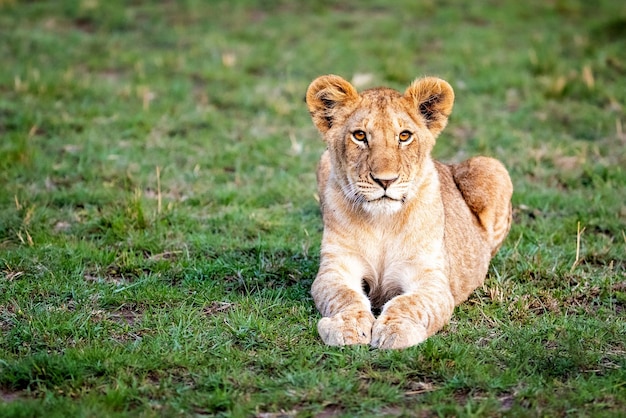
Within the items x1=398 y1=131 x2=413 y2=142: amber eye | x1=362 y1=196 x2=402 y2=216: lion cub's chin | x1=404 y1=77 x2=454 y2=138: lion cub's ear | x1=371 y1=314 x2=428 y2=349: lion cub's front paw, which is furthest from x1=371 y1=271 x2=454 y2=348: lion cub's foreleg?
x1=404 y1=77 x2=454 y2=138: lion cub's ear

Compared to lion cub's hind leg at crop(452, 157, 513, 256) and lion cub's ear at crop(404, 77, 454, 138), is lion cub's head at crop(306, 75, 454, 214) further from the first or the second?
lion cub's hind leg at crop(452, 157, 513, 256)

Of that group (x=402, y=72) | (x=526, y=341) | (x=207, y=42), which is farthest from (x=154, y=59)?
(x=526, y=341)

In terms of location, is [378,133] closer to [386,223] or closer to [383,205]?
[383,205]

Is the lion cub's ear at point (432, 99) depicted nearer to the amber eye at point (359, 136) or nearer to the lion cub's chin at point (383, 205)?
the amber eye at point (359, 136)

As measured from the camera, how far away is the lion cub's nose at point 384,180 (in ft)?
16.8

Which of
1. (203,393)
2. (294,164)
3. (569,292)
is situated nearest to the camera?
(203,393)

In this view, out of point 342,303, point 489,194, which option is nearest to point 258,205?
point 489,194

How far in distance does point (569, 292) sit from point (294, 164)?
349cm

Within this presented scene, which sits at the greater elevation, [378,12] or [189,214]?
[378,12]

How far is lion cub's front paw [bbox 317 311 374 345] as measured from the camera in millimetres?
4941

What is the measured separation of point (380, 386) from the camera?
4.49m

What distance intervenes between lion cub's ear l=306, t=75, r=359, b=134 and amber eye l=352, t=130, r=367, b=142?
308 millimetres

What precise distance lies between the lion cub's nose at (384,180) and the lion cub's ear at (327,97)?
67cm

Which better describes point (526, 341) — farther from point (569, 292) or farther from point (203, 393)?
point (203, 393)
